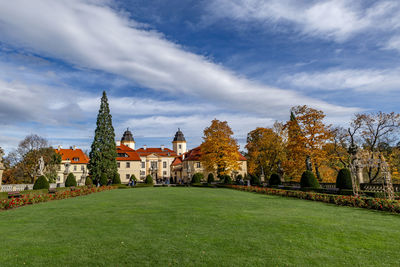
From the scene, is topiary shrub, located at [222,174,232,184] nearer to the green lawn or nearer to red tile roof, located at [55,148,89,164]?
the green lawn

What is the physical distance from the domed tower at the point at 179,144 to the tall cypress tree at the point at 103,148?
177ft

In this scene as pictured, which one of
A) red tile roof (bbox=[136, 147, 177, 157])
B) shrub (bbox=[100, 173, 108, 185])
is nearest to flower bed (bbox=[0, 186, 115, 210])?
shrub (bbox=[100, 173, 108, 185])

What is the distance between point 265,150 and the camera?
47031mm

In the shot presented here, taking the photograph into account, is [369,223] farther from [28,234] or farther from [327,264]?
[28,234]

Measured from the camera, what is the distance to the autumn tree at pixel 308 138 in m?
33.0

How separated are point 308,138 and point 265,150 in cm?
1390

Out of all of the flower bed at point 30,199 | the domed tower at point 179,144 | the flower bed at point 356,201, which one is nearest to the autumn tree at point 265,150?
the flower bed at point 356,201

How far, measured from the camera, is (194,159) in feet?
202

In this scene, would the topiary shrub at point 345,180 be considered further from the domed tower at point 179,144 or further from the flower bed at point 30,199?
the domed tower at point 179,144

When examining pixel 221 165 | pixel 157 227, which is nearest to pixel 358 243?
pixel 157 227

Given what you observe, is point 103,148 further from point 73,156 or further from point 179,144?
point 179,144

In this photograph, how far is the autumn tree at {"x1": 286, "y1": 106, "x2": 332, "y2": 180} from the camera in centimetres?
3303

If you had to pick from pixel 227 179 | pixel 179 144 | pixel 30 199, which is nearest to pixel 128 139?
pixel 179 144

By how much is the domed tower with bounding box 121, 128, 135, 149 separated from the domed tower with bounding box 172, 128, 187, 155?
1645 centimetres
